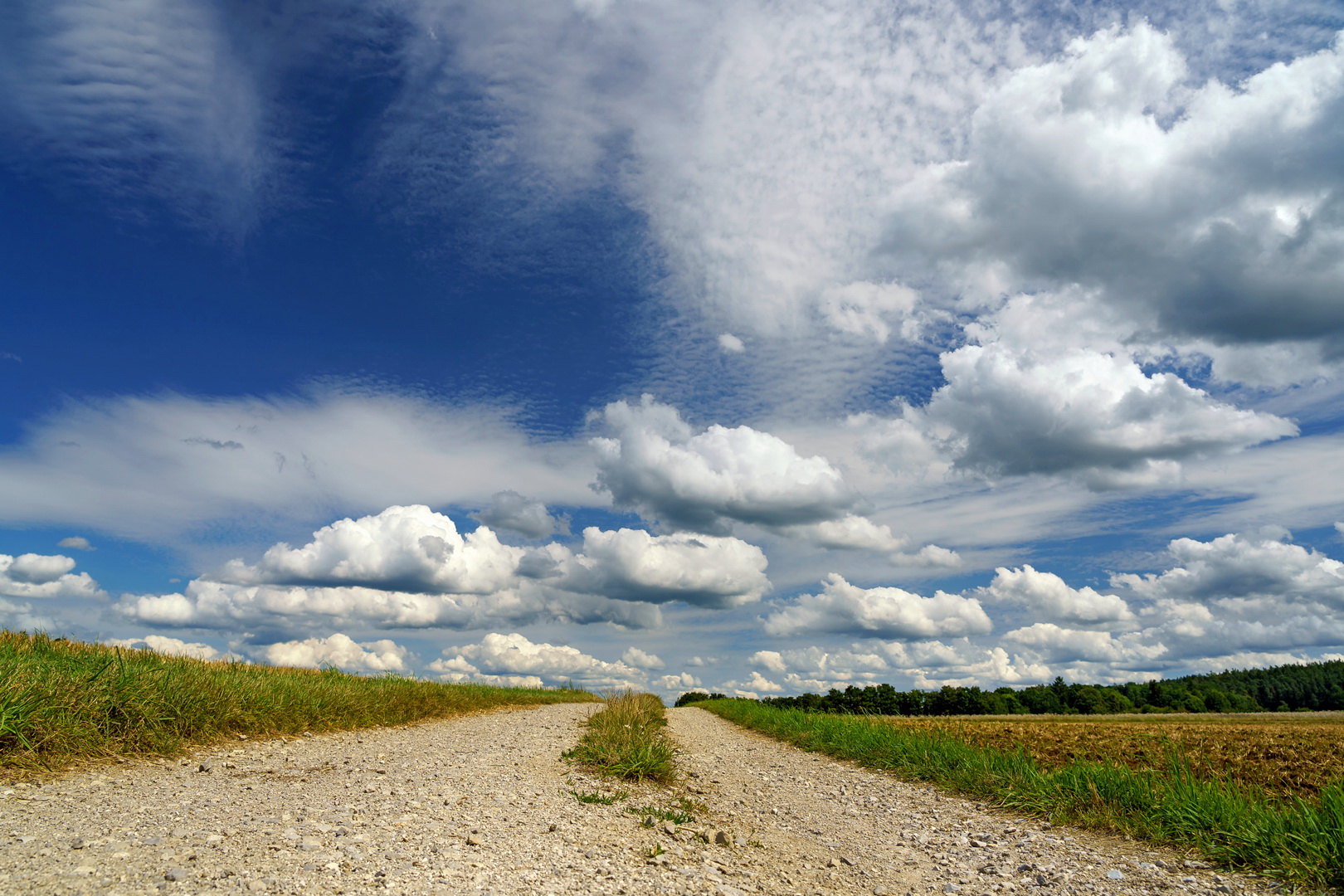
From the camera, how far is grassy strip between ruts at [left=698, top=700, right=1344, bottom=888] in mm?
6146

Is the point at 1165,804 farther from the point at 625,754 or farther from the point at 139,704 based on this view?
the point at 139,704

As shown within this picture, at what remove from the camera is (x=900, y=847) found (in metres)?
7.89

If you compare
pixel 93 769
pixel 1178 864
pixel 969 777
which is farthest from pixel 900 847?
pixel 93 769

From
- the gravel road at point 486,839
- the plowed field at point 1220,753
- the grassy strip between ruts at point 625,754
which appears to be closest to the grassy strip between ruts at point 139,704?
the gravel road at point 486,839

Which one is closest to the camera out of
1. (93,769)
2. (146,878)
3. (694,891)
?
(146,878)

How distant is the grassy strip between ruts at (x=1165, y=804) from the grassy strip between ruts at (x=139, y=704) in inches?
472

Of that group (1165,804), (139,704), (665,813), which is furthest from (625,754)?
(1165,804)

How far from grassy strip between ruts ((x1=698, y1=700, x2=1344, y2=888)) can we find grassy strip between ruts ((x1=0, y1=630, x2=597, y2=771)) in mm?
11987

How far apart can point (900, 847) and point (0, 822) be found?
8.93 m

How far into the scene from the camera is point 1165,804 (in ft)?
25.4

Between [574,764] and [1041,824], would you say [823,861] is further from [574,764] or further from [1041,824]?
[574,764]

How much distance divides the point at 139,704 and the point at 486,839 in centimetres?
660

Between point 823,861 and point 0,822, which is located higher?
point 0,822

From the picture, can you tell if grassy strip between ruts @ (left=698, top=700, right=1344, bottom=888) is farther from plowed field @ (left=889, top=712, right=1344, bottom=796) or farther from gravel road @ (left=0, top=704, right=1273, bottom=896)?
plowed field @ (left=889, top=712, right=1344, bottom=796)
